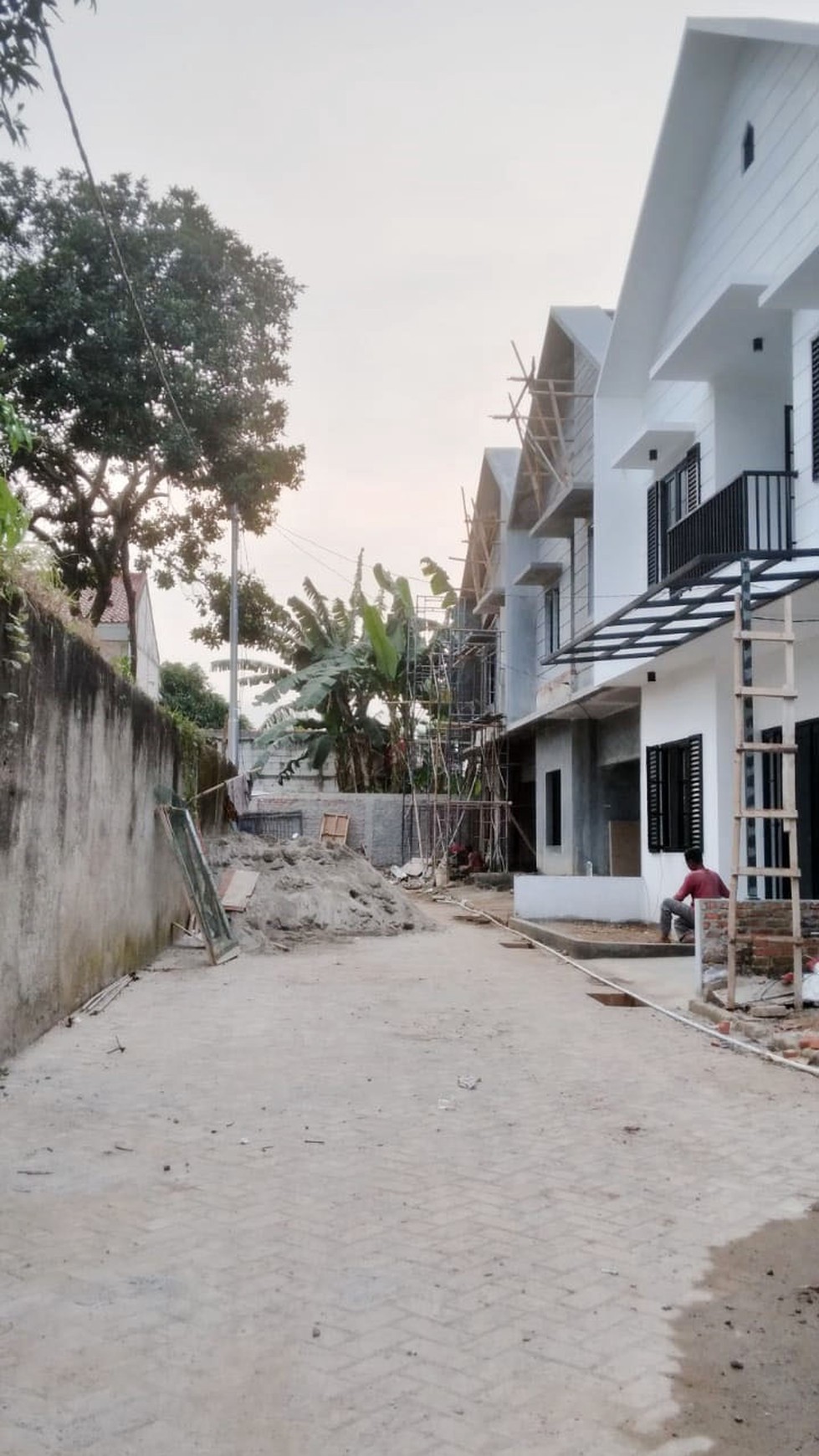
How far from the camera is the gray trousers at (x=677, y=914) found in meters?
12.5

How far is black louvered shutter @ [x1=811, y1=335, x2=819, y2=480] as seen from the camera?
10.8 metres

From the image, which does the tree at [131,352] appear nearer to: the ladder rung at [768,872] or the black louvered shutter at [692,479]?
the black louvered shutter at [692,479]

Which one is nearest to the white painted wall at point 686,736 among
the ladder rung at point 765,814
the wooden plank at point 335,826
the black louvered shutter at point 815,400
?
the black louvered shutter at point 815,400

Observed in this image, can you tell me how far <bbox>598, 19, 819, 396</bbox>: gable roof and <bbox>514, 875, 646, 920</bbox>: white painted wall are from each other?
6.91 meters

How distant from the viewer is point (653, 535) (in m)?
16.2

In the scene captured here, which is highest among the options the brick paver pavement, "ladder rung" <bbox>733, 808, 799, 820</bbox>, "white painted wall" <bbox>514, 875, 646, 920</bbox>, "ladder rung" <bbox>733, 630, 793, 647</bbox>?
"ladder rung" <bbox>733, 630, 793, 647</bbox>

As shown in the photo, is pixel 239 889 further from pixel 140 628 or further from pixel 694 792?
pixel 140 628

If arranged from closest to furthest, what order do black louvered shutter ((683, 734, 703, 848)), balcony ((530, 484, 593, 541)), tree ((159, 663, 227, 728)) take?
black louvered shutter ((683, 734, 703, 848))
balcony ((530, 484, 593, 541))
tree ((159, 663, 227, 728))

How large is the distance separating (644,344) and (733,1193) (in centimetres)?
1315

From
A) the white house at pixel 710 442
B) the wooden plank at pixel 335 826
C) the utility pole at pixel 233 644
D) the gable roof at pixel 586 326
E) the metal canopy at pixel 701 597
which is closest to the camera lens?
the metal canopy at pixel 701 597

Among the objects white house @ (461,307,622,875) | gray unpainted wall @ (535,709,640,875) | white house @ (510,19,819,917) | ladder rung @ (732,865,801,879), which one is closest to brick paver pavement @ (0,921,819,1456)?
ladder rung @ (732,865,801,879)

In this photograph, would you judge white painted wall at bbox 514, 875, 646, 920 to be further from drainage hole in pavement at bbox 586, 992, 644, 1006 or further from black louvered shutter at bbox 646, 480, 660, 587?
drainage hole in pavement at bbox 586, 992, 644, 1006

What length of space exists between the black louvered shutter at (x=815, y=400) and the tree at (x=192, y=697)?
125 ft

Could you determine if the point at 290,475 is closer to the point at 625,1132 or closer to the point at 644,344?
the point at 644,344
